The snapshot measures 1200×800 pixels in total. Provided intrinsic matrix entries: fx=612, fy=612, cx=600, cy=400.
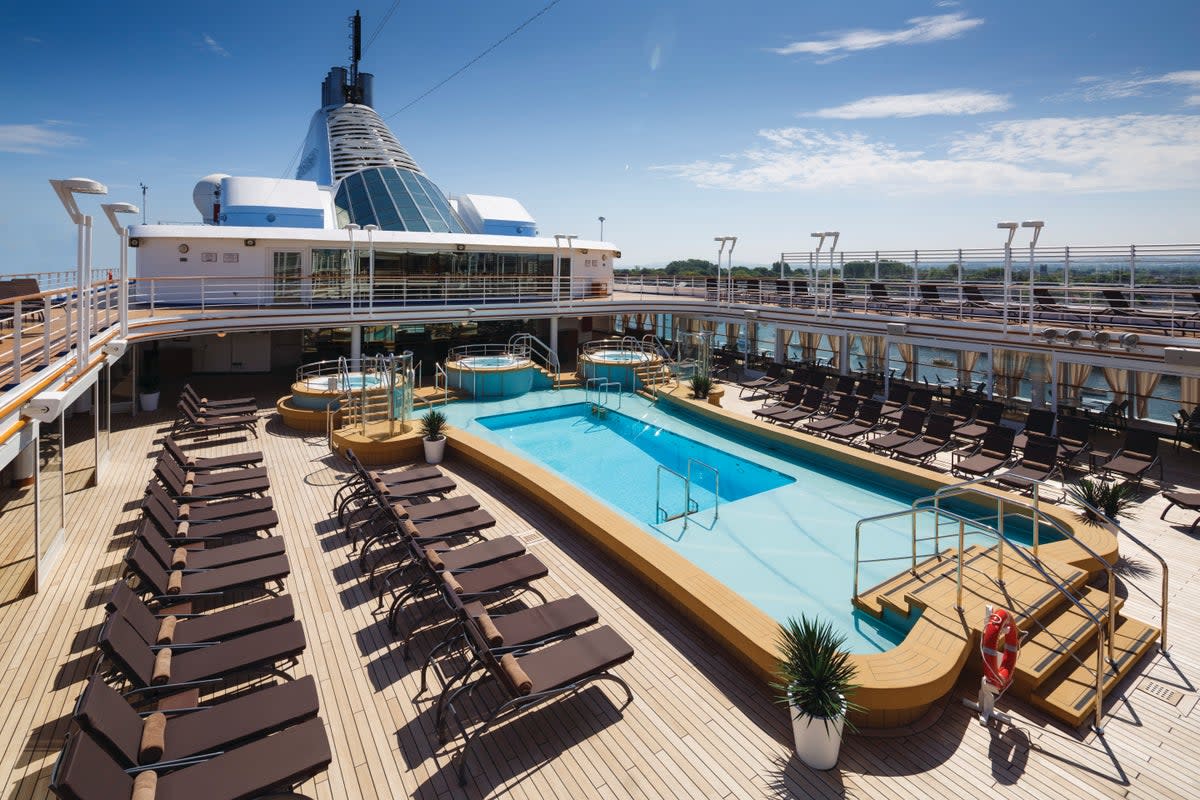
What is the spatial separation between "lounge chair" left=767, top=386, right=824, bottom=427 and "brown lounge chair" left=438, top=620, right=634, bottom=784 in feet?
29.1

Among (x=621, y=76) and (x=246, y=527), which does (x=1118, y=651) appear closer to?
(x=246, y=527)

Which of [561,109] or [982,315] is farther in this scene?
[561,109]

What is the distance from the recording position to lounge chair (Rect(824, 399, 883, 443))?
11.5m

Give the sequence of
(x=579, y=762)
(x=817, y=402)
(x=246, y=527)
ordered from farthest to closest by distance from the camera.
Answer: (x=817, y=402) < (x=246, y=527) < (x=579, y=762)

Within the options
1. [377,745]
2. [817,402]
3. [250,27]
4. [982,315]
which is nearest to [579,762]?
[377,745]

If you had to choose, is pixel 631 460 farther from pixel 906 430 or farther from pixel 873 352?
pixel 873 352

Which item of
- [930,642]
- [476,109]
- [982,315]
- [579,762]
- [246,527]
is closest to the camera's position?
[579,762]

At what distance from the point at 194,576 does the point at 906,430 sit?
1090 cm

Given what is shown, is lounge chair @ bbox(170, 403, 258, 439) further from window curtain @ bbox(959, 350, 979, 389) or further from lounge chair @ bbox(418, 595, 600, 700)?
window curtain @ bbox(959, 350, 979, 389)

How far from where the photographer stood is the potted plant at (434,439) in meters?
9.83

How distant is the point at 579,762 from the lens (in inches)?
154

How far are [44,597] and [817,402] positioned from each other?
482 inches

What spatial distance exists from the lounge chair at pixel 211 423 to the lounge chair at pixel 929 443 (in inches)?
450

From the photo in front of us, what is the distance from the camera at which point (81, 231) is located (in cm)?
650
